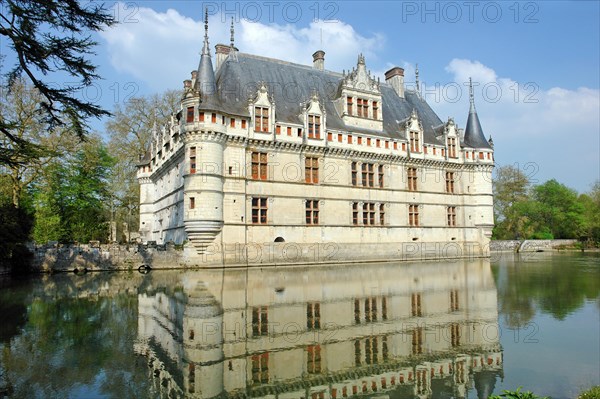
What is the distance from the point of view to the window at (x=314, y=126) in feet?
91.7

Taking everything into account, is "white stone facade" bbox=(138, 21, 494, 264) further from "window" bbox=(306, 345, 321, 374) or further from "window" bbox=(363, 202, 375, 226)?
"window" bbox=(306, 345, 321, 374)

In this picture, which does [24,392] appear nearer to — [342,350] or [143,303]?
[342,350]

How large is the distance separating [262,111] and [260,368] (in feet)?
70.5

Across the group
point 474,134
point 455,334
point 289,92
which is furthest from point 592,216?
point 455,334

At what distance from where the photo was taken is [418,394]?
217 inches

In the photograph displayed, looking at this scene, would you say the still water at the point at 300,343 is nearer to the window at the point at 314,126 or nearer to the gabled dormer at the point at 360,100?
the window at the point at 314,126

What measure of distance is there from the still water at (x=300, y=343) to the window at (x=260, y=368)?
15 mm

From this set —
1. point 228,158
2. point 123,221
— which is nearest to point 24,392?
point 228,158

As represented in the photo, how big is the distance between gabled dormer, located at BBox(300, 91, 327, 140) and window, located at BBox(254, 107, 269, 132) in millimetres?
2649

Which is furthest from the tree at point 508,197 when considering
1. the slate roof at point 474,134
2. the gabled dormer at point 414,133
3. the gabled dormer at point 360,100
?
the gabled dormer at point 360,100

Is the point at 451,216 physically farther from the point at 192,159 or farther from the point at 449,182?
the point at 192,159

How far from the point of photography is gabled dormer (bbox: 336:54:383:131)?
99.2ft

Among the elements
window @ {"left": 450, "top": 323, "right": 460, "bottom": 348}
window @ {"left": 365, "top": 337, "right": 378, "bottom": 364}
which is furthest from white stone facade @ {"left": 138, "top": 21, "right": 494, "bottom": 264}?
window @ {"left": 365, "top": 337, "right": 378, "bottom": 364}

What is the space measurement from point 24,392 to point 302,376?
11.5ft
